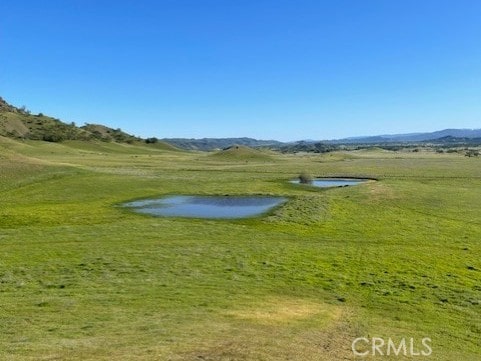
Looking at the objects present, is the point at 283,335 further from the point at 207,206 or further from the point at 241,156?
the point at 241,156

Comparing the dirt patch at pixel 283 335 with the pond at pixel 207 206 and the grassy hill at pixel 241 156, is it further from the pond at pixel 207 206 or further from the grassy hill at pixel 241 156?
the grassy hill at pixel 241 156

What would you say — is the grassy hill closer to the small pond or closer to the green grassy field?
the small pond

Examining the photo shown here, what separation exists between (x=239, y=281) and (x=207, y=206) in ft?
106

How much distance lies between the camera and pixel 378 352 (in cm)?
1942

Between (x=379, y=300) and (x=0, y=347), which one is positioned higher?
(x=0, y=347)

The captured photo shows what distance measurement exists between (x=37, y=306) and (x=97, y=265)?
8.69 m

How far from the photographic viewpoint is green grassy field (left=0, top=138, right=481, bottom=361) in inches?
775

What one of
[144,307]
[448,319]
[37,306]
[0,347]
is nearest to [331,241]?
[448,319]

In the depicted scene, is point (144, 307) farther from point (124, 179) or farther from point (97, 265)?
point (124, 179)

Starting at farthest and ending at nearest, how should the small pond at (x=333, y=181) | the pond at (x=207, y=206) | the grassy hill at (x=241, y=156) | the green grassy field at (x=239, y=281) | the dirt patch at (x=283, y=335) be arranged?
the grassy hill at (x=241, y=156) < the small pond at (x=333, y=181) < the pond at (x=207, y=206) < the green grassy field at (x=239, y=281) < the dirt patch at (x=283, y=335)

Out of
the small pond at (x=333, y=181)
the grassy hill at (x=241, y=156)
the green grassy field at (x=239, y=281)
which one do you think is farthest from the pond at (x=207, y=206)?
the grassy hill at (x=241, y=156)

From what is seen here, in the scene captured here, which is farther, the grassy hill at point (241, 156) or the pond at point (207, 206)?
the grassy hill at point (241, 156)

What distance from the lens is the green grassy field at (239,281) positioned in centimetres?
1969

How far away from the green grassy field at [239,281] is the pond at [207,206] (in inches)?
124
